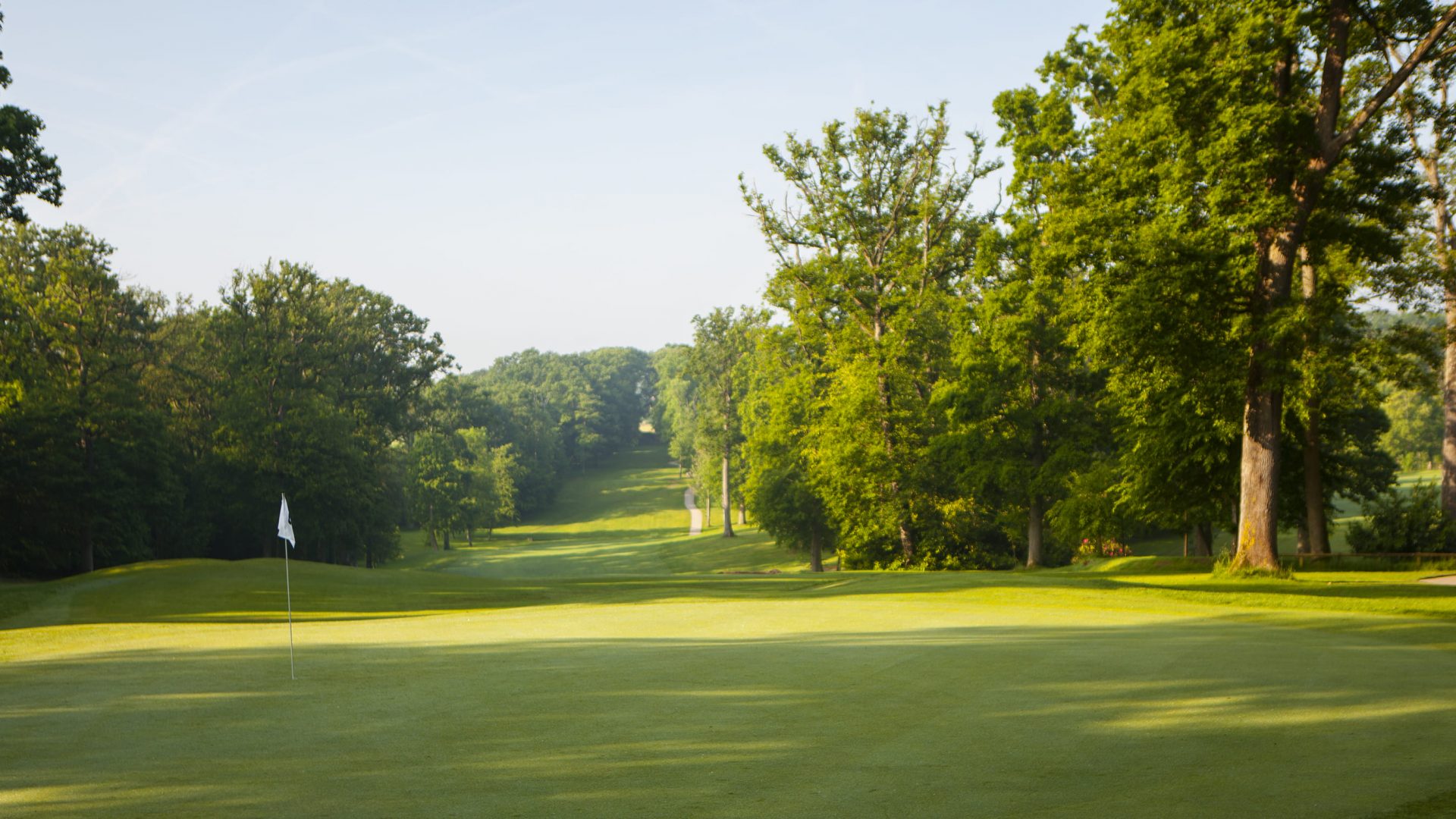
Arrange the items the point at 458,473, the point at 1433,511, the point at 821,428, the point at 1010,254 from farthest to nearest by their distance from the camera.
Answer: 1. the point at 458,473
2. the point at 821,428
3. the point at 1010,254
4. the point at 1433,511

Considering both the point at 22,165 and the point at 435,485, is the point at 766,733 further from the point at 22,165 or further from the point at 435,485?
the point at 435,485

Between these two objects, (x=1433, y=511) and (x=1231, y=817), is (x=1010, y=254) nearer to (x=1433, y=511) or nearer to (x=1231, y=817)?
(x=1433, y=511)

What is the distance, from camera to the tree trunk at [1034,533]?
37.7 meters

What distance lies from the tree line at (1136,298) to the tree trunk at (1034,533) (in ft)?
0.42

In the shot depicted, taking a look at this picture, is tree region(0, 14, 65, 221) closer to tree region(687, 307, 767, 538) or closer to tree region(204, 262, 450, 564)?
tree region(204, 262, 450, 564)

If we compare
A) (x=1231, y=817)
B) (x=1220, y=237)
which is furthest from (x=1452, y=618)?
(x=1231, y=817)

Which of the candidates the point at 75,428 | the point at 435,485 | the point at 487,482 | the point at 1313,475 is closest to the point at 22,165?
the point at 75,428

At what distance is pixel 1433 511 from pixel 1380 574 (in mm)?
9109

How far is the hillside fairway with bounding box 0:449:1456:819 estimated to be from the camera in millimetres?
6402

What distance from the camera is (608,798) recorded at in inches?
250

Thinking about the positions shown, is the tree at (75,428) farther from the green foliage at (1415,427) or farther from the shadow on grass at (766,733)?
the green foliage at (1415,427)

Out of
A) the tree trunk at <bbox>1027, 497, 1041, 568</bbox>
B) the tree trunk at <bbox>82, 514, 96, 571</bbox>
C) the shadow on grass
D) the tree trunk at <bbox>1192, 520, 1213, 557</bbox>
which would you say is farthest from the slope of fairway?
the shadow on grass

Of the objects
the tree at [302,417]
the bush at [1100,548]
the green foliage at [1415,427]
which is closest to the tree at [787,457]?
the bush at [1100,548]

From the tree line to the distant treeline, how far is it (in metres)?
26.0
